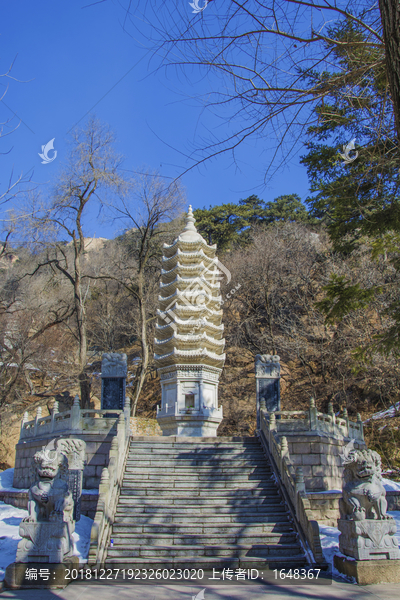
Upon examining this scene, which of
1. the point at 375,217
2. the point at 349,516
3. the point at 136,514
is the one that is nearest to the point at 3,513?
the point at 136,514

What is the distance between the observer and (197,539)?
8602 millimetres

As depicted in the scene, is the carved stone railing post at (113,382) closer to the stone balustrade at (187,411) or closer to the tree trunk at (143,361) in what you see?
the stone balustrade at (187,411)

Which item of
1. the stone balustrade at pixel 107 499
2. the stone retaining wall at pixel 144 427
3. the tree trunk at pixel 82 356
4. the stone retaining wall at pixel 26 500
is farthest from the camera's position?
the stone retaining wall at pixel 144 427

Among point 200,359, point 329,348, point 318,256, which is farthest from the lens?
point 318,256

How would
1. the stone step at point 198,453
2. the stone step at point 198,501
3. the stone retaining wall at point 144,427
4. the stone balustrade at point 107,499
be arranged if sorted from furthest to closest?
the stone retaining wall at point 144,427 < the stone step at point 198,453 < the stone step at point 198,501 < the stone balustrade at point 107,499

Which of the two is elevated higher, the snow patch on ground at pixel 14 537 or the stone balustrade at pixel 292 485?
the stone balustrade at pixel 292 485

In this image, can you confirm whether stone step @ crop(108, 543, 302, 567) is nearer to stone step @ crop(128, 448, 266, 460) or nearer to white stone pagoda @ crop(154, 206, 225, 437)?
stone step @ crop(128, 448, 266, 460)

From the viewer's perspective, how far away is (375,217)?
31.8 ft

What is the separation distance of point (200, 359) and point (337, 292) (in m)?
7.84

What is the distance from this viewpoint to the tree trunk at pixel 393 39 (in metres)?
3.13

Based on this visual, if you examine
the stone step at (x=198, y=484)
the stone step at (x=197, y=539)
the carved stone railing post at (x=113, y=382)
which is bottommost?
the stone step at (x=197, y=539)

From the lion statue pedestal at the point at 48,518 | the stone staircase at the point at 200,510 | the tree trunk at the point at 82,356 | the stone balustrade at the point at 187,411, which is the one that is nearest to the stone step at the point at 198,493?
the stone staircase at the point at 200,510

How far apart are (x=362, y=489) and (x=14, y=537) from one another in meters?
7.09

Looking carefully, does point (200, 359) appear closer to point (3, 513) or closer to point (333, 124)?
point (3, 513)
